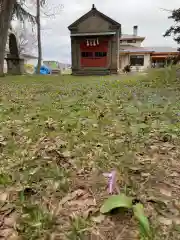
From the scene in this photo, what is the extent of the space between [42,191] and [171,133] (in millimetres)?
1523

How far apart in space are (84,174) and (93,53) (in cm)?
1861

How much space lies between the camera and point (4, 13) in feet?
42.7

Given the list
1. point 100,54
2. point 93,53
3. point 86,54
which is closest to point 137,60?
point 100,54

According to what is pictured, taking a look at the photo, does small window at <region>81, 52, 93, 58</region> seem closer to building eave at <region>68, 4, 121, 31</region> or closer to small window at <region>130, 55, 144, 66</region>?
building eave at <region>68, 4, 121, 31</region>

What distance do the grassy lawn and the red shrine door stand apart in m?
16.8

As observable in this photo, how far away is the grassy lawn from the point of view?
50.0 inches

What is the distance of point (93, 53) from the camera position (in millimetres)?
19609

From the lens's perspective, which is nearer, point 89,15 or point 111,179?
point 111,179

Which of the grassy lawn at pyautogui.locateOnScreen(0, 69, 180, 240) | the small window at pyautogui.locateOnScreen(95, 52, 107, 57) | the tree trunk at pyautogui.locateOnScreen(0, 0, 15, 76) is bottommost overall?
the grassy lawn at pyautogui.locateOnScreen(0, 69, 180, 240)

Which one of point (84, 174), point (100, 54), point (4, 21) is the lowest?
point (84, 174)

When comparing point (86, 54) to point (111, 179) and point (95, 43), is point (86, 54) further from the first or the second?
point (111, 179)

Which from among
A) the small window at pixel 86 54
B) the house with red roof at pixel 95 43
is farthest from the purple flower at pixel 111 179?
the small window at pixel 86 54

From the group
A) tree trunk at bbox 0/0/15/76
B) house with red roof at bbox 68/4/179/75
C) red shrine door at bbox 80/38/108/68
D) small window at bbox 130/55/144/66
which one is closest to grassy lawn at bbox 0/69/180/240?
tree trunk at bbox 0/0/15/76

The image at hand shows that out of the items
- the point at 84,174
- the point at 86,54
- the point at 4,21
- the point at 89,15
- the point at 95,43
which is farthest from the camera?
the point at 86,54
